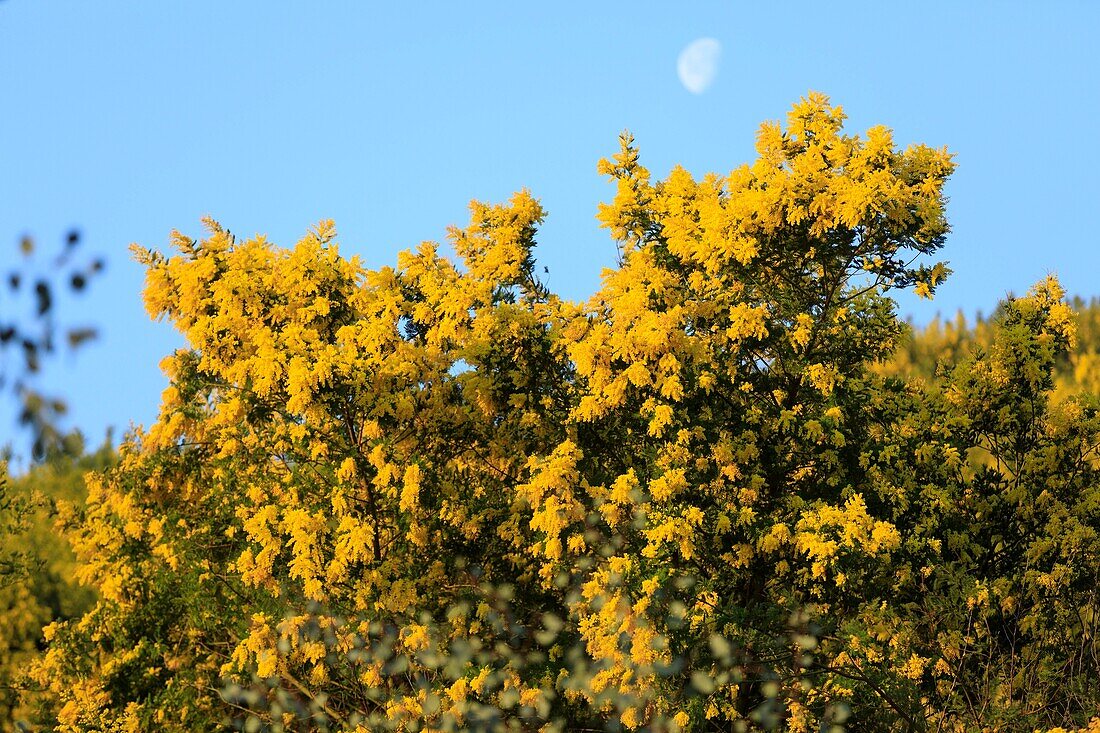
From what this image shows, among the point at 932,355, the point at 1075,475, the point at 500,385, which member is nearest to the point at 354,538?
the point at 500,385

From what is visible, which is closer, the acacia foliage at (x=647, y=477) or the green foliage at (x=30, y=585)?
the acacia foliage at (x=647, y=477)

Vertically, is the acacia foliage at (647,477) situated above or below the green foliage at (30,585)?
below

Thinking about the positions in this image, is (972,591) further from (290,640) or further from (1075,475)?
(290,640)

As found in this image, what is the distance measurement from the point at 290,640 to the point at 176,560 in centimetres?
395

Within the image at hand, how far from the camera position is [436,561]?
17.5 metres

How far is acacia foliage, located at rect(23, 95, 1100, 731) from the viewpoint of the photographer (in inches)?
613

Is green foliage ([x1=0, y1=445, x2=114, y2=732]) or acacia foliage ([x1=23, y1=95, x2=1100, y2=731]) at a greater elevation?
green foliage ([x1=0, y1=445, x2=114, y2=732])

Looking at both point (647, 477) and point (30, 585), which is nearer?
point (647, 477)

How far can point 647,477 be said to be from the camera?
16688mm

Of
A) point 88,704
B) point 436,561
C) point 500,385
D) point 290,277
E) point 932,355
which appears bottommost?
point 88,704

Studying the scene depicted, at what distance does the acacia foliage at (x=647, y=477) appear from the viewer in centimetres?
1558

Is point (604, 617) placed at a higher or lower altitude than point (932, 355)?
lower

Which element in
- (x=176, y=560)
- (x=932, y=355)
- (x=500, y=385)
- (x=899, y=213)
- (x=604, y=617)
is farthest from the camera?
(x=932, y=355)

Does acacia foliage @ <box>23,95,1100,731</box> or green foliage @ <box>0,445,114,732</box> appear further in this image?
green foliage @ <box>0,445,114,732</box>
